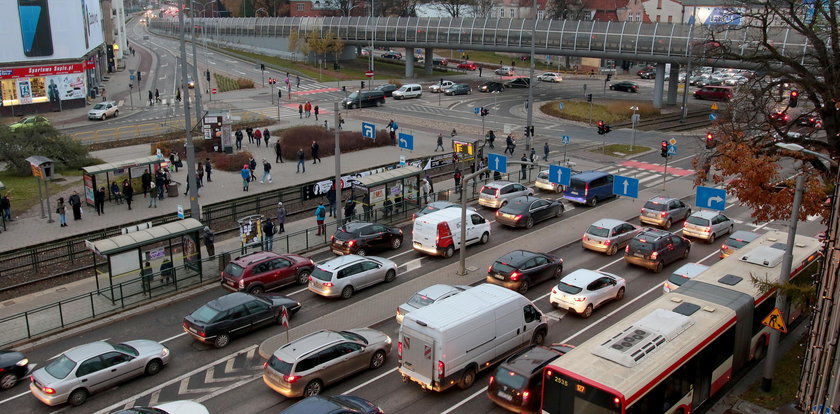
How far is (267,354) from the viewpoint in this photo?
19766mm

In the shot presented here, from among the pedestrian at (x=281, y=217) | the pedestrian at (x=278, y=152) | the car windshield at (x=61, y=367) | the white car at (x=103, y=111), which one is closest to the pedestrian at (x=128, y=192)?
the pedestrian at (x=281, y=217)

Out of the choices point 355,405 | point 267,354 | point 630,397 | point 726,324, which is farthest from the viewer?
point 267,354

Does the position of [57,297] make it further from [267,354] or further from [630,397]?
[630,397]

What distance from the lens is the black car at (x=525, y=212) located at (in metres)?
31.4

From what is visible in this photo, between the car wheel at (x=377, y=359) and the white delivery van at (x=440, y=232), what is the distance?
362 inches

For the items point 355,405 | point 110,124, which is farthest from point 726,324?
point 110,124

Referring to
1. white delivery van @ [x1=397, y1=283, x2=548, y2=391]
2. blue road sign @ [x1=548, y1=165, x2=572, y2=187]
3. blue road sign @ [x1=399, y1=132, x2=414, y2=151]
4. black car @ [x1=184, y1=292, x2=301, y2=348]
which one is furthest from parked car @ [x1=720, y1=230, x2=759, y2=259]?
blue road sign @ [x1=399, y1=132, x2=414, y2=151]

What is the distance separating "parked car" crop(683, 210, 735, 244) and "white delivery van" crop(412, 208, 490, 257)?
31.5 feet

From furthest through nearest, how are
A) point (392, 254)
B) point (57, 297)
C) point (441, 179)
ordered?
1. point (441, 179)
2. point (392, 254)
3. point (57, 297)

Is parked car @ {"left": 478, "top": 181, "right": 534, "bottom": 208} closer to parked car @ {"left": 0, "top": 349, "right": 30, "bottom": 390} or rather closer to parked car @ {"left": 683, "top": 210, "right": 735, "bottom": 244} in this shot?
parked car @ {"left": 683, "top": 210, "right": 735, "bottom": 244}

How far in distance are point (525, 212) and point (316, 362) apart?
54.1 ft

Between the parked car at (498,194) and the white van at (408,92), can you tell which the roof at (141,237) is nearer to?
the parked car at (498,194)

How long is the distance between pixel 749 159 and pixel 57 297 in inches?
910

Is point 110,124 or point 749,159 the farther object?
point 110,124
